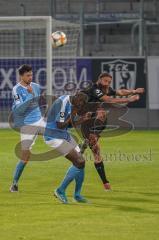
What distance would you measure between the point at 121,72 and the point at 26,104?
14489 mm

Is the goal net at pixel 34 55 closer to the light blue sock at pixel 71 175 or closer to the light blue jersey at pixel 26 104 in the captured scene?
the light blue jersey at pixel 26 104

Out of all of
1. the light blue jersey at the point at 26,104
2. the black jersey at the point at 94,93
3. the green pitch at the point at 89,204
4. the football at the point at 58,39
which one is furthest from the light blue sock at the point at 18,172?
the football at the point at 58,39

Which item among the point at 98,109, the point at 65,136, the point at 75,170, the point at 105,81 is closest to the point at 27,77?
the point at 105,81

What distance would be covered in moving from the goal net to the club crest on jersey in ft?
4.55

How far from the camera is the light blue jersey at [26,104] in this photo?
14.0 m

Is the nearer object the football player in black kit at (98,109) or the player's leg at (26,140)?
the football player in black kit at (98,109)

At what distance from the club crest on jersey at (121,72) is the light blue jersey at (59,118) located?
52.6 ft

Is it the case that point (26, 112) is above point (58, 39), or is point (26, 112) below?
below

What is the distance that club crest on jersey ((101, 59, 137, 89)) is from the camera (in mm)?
28359

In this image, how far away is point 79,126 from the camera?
1391 cm

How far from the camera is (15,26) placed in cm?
1791

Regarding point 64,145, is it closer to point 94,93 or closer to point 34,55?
point 94,93

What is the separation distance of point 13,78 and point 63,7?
370 inches

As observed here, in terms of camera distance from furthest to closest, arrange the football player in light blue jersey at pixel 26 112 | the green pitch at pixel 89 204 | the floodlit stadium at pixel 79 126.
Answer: the football player in light blue jersey at pixel 26 112
the floodlit stadium at pixel 79 126
the green pitch at pixel 89 204
